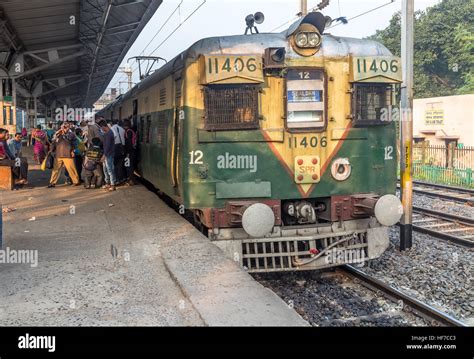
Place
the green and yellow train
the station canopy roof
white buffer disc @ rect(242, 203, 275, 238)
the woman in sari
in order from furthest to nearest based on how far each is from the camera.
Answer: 1. the woman in sari
2. the station canopy roof
3. the green and yellow train
4. white buffer disc @ rect(242, 203, 275, 238)

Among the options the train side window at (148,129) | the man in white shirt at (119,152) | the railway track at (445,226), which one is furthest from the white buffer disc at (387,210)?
the man in white shirt at (119,152)

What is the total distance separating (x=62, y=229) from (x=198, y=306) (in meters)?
4.17

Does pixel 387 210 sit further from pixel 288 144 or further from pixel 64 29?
pixel 64 29

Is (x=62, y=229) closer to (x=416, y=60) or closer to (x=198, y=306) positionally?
(x=198, y=306)

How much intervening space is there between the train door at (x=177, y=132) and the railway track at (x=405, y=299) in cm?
270

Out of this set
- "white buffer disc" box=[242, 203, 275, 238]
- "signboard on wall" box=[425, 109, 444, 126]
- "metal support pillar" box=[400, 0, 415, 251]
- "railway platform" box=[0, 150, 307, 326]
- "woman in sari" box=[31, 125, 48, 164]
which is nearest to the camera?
"railway platform" box=[0, 150, 307, 326]

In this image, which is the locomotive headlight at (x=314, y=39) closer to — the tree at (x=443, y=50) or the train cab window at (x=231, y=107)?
the train cab window at (x=231, y=107)

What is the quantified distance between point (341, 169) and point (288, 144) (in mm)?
811

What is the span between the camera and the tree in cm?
3797

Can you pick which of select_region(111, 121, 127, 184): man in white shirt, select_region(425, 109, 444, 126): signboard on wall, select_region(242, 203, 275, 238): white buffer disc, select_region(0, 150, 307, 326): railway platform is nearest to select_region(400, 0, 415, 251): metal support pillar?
select_region(242, 203, 275, 238): white buffer disc

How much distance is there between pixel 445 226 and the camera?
36.1 feet

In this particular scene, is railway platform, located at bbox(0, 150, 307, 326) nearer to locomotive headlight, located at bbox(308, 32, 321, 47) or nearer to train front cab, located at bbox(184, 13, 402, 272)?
train front cab, located at bbox(184, 13, 402, 272)

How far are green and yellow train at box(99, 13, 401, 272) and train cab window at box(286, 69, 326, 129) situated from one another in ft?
0.04
